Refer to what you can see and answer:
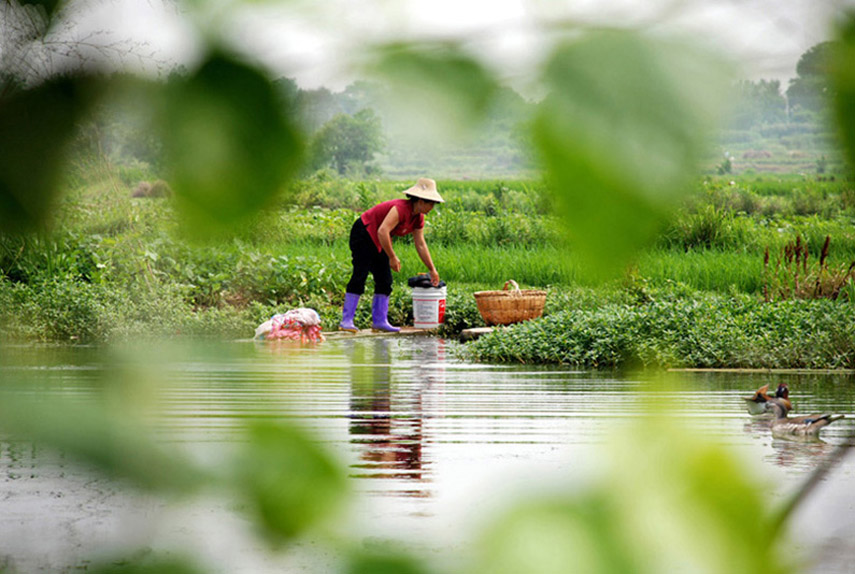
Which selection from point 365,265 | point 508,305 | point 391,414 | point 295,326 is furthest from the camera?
point 365,265

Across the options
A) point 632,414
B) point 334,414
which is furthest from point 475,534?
point 334,414

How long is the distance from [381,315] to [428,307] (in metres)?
0.41

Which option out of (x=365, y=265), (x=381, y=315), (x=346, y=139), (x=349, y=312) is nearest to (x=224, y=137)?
(x=346, y=139)

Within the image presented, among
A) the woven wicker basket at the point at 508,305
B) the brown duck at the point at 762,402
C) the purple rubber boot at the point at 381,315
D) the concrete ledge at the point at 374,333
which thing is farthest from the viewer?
the purple rubber boot at the point at 381,315

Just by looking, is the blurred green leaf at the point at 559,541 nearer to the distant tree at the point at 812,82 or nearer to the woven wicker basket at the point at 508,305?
the distant tree at the point at 812,82

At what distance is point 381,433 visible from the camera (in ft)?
13.5

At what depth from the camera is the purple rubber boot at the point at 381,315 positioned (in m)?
7.98

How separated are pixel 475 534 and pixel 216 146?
0.38ft

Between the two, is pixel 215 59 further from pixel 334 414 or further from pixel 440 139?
pixel 334 414

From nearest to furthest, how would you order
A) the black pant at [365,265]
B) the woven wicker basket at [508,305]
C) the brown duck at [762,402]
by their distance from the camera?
the brown duck at [762,402] → the woven wicker basket at [508,305] → the black pant at [365,265]

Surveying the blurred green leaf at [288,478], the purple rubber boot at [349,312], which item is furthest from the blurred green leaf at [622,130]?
the purple rubber boot at [349,312]

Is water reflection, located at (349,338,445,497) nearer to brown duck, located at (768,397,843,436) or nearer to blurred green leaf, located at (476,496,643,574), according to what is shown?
brown duck, located at (768,397,843,436)

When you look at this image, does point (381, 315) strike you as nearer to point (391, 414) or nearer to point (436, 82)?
point (391, 414)

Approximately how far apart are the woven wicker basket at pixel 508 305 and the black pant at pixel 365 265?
29.1 inches
